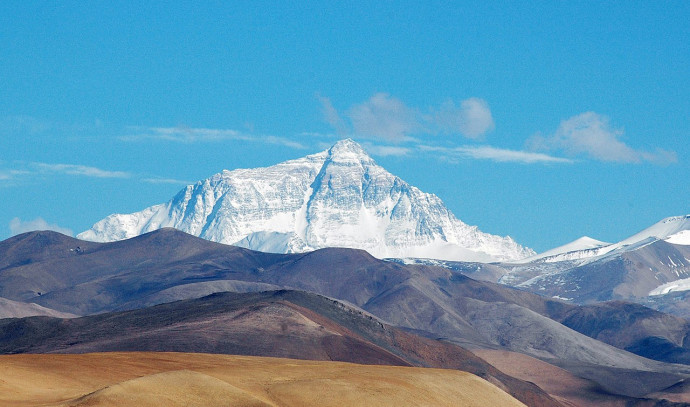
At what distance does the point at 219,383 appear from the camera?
61.9 m

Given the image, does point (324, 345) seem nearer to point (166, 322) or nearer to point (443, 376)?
point (166, 322)

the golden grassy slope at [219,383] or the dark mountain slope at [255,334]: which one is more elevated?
the dark mountain slope at [255,334]

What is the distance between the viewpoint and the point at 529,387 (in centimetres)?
17875

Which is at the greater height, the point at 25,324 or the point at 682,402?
the point at 25,324

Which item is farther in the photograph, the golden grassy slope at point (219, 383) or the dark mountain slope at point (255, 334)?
the dark mountain slope at point (255, 334)

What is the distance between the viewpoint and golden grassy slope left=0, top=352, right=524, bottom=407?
59.0 meters

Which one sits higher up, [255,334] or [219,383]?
[255,334]

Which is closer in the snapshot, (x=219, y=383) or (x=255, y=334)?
(x=219, y=383)

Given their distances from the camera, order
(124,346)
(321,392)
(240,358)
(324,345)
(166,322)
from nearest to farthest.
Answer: (321,392) < (240,358) < (124,346) < (324,345) < (166,322)

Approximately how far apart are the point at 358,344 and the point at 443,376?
70.8 meters

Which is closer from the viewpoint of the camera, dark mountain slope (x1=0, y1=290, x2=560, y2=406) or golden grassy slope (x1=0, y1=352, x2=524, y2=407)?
golden grassy slope (x1=0, y1=352, x2=524, y2=407)

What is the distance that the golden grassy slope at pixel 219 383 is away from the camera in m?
59.0

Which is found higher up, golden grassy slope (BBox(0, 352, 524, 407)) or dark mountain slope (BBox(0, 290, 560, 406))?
dark mountain slope (BBox(0, 290, 560, 406))

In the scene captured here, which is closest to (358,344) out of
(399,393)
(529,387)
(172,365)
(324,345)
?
(324,345)
